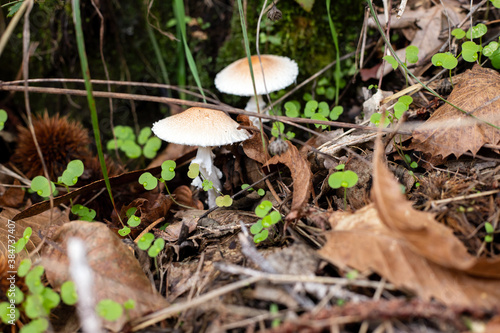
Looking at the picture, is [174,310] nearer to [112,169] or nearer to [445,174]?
[445,174]

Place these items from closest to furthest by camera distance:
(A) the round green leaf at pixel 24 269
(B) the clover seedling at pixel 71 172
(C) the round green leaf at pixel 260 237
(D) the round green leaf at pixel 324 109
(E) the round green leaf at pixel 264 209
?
(A) the round green leaf at pixel 24 269 < (C) the round green leaf at pixel 260 237 < (E) the round green leaf at pixel 264 209 < (B) the clover seedling at pixel 71 172 < (D) the round green leaf at pixel 324 109

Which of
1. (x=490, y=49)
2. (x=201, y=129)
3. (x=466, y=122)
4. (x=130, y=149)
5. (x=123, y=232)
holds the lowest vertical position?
(x=123, y=232)

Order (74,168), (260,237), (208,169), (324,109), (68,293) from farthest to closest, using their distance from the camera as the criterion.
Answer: (324,109) < (208,169) < (74,168) < (260,237) < (68,293)

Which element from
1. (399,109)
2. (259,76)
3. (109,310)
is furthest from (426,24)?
(109,310)

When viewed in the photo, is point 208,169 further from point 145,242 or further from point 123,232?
point 145,242

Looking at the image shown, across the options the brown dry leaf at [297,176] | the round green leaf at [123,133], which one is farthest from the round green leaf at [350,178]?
the round green leaf at [123,133]

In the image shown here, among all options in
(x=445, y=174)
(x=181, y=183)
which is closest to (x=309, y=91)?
(x=181, y=183)

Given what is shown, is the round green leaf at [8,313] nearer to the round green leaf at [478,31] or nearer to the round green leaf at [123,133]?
the round green leaf at [123,133]
